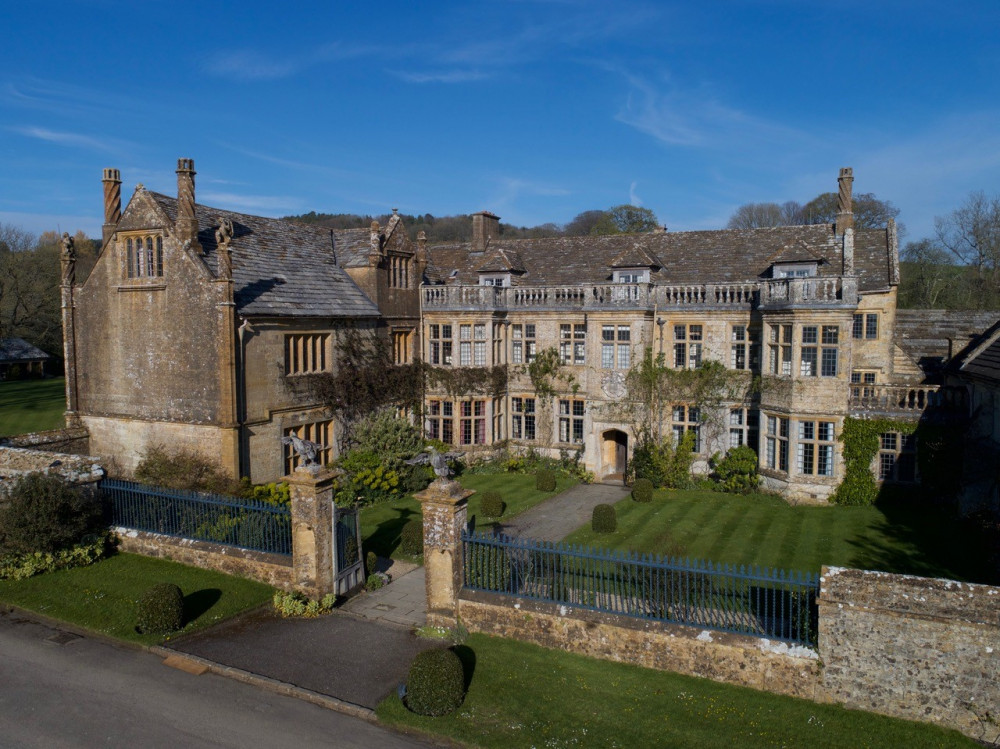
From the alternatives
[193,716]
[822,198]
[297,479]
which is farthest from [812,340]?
[822,198]

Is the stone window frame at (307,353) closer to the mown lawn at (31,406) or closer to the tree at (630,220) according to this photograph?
the mown lawn at (31,406)

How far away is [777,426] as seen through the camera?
25.7m

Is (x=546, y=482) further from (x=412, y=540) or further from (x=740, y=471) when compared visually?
(x=412, y=540)

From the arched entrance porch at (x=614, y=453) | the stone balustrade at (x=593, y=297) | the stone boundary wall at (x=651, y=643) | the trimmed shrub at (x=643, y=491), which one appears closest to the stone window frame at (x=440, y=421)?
the stone balustrade at (x=593, y=297)

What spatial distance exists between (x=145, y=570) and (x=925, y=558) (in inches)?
809

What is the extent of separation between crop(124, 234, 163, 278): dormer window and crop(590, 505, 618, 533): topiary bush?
16895 mm

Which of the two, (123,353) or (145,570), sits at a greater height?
(123,353)

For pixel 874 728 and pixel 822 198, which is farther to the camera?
pixel 822 198

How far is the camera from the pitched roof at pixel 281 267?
24219 mm

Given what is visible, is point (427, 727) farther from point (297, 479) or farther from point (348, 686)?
point (297, 479)

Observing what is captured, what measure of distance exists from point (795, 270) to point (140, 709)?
25.3 meters

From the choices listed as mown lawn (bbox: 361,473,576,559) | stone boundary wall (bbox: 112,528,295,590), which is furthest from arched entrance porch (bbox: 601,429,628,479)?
stone boundary wall (bbox: 112,528,295,590)

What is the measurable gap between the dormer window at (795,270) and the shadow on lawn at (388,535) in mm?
16724

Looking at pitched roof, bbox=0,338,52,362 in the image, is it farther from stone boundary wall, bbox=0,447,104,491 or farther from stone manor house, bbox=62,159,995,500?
stone boundary wall, bbox=0,447,104,491
